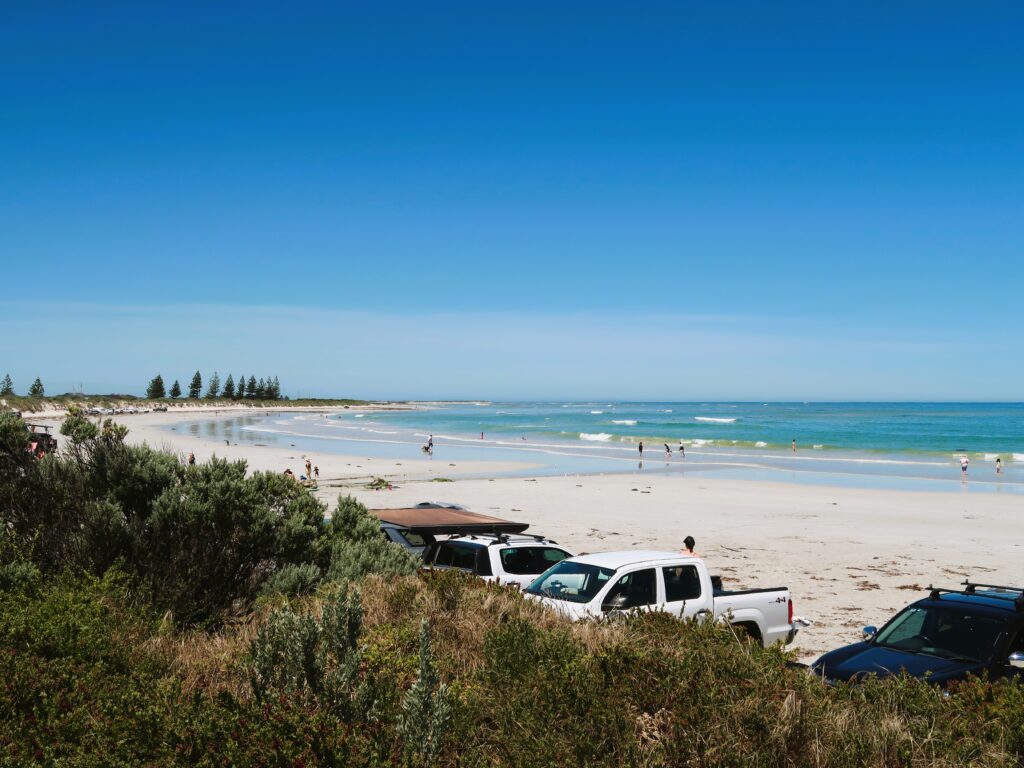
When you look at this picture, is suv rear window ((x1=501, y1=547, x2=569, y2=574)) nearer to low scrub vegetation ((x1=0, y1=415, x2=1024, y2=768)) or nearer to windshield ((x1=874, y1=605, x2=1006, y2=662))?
low scrub vegetation ((x1=0, y1=415, x2=1024, y2=768))

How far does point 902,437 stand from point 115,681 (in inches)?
3324

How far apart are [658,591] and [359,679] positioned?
546cm

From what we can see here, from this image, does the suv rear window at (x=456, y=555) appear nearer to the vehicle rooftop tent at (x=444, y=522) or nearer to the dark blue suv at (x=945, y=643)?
the vehicle rooftop tent at (x=444, y=522)

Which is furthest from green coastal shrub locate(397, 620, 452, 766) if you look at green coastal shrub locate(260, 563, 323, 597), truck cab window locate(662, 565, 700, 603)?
truck cab window locate(662, 565, 700, 603)

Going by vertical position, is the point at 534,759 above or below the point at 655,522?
above

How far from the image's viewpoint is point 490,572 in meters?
12.1

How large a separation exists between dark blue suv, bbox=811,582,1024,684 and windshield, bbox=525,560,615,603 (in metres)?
2.50

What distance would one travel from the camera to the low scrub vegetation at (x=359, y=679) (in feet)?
13.6

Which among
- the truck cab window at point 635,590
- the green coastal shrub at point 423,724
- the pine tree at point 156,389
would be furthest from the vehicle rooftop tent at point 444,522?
the pine tree at point 156,389

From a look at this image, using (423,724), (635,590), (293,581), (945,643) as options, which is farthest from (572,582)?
(423,724)

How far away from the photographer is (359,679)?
214 inches

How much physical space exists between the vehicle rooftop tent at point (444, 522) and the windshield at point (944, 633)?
658 cm

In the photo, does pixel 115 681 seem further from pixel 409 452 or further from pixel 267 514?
pixel 409 452

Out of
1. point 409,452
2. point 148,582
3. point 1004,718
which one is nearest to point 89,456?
point 148,582
